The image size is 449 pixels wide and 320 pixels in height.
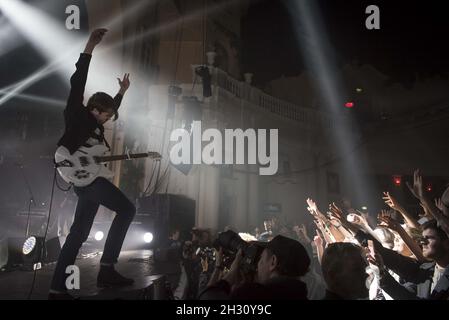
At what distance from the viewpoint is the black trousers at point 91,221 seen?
2.50 meters

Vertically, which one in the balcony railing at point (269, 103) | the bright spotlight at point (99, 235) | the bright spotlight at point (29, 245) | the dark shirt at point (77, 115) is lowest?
the bright spotlight at point (99, 235)

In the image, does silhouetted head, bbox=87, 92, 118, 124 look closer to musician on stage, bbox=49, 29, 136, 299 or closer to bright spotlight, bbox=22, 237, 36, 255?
musician on stage, bbox=49, 29, 136, 299

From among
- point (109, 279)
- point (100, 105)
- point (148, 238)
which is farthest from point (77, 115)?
point (148, 238)

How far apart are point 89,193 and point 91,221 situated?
24cm

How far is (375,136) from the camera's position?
1548 centimetres

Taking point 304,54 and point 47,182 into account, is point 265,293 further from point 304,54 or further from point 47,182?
point 304,54

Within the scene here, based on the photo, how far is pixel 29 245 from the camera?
4234 mm

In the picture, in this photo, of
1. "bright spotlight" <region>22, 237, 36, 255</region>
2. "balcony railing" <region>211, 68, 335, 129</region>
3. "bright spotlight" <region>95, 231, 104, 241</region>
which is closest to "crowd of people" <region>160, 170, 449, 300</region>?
"bright spotlight" <region>22, 237, 36, 255</region>

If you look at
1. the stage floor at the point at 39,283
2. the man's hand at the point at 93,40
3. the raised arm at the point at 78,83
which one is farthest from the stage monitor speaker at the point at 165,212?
the man's hand at the point at 93,40

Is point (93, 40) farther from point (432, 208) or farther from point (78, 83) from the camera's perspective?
point (432, 208)

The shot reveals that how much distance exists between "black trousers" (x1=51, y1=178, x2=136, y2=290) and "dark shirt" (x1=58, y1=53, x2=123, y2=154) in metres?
0.38

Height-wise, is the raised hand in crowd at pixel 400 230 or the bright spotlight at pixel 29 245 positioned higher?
the raised hand in crowd at pixel 400 230

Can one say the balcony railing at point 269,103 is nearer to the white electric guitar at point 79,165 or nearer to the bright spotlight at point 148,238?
the bright spotlight at point 148,238

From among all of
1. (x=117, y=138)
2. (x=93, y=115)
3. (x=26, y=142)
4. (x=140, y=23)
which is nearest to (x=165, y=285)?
(x=93, y=115)
